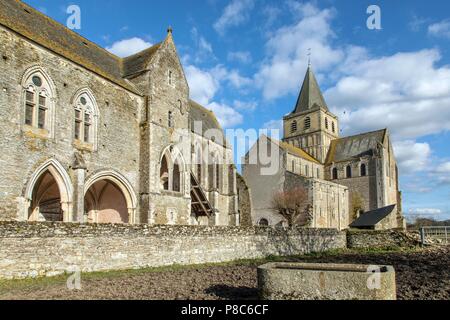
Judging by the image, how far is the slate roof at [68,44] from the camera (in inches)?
Result: 696

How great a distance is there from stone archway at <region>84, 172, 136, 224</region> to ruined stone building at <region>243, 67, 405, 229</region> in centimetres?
2833

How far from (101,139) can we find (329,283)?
16252 mm

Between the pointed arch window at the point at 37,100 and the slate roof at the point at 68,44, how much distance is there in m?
1.50

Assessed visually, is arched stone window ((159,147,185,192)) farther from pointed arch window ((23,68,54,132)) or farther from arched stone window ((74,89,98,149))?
pointed arch window ((23,68,54,132))

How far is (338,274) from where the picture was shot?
702 cm

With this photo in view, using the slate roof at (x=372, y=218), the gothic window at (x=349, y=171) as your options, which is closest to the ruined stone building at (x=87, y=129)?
the slate roof at (x=372, y=218)

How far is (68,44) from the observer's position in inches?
825

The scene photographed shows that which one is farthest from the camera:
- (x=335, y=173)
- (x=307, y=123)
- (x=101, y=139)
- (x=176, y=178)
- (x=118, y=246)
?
(x=307, y=123)

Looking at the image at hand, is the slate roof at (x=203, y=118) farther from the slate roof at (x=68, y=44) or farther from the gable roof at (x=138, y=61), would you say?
the slate roof at (x=68, y=44)

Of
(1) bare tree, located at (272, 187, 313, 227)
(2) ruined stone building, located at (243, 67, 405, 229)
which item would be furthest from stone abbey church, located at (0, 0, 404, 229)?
(2) ruined stone building, located at (243, 67, 405, 229)

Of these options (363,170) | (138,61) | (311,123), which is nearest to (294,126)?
(311,123)

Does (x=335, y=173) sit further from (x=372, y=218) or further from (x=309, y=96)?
(x=372, y=218)

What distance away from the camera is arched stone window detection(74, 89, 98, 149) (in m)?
19.6

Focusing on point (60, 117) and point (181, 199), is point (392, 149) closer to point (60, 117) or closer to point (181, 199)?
point (181, 199)
